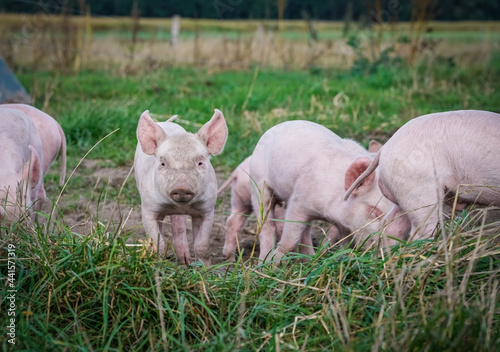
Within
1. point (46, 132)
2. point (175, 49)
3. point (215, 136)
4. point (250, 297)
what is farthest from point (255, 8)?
point (250, 297)

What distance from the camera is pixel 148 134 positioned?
11.5 ft

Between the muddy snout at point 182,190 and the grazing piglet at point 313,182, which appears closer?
the muddy snout at point 182,190

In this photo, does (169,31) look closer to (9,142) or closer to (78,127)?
(78,127)

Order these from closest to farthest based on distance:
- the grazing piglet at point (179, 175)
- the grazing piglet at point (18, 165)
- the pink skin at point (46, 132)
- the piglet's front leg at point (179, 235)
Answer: the grazing piglet at point (18, 165), the grazing piglet at point (179, 175), the piglet's front leg at point (179, 235), the pink skin at point (46, 132)

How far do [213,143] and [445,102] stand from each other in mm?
5605

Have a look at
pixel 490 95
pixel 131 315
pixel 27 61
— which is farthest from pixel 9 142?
pixel 27 61

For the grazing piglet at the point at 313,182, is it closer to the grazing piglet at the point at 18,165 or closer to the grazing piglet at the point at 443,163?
Result: the grazing piglet at the point at 443,163

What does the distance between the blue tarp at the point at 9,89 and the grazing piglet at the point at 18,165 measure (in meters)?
3.29

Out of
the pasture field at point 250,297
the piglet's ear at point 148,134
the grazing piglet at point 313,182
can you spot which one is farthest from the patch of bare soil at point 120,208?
the pasture field at point 250,297

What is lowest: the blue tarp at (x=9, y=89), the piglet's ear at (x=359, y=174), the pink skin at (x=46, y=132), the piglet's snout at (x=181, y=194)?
the blue tarp at (x=9, y=89)

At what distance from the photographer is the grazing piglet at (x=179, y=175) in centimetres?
329

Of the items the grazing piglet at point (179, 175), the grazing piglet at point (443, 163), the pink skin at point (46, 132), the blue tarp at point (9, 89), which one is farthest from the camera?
the blue tarp at point (9, 89)

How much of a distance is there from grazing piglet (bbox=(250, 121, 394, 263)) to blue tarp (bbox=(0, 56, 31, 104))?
3.96 meters

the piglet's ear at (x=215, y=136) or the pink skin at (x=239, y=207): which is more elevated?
the piglet's ear at (x=215, y=136)
